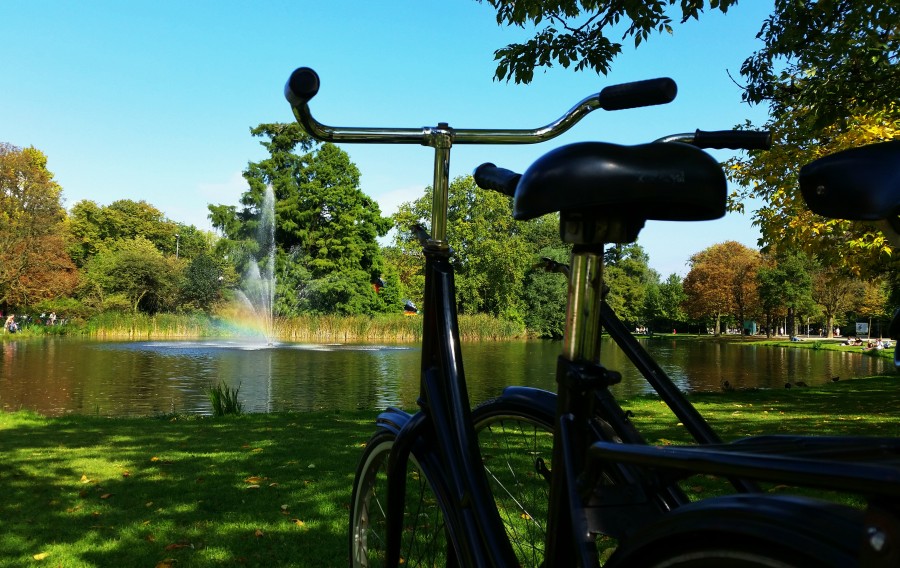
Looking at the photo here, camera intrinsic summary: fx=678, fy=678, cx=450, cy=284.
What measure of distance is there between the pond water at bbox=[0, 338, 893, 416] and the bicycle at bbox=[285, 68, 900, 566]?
9.73 meters

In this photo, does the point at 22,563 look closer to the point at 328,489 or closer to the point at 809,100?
the point at 328,489

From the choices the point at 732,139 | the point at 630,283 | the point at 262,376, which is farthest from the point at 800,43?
the point at 630,283

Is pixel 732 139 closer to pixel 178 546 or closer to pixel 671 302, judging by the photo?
pixel 178 546

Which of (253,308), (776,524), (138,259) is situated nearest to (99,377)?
(776,524)

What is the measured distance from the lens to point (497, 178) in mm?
1808

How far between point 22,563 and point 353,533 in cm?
205

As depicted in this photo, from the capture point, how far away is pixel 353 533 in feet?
7.86

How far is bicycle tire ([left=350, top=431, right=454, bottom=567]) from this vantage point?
7.12ft

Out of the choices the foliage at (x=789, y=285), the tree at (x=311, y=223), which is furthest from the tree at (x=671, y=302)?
the tree at (x=311, y=223)

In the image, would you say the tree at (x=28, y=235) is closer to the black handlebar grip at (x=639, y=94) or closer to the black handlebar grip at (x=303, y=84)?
the black handlebar grip at (x=303, y=84)

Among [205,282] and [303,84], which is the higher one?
[205,282]

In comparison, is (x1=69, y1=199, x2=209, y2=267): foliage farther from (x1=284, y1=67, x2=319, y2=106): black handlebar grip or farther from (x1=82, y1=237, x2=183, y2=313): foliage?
(x1=284, y1=67, x2=319, y2=106): black handlebar grip

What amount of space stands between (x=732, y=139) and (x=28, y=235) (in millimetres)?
46791

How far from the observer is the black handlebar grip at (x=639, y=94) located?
1.50 meters
